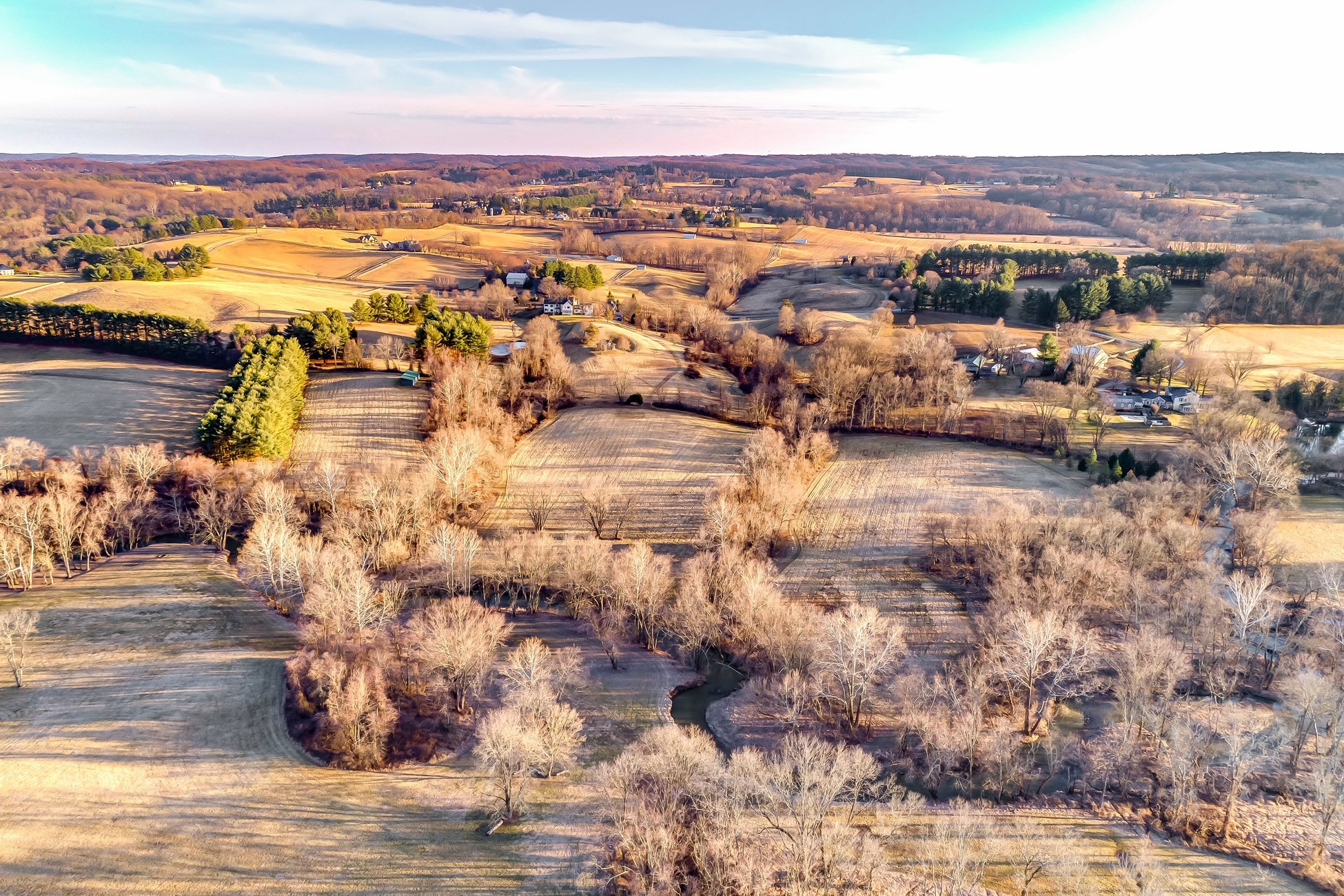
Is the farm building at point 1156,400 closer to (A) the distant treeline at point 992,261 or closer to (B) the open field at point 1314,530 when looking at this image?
(B) the open field at point 1314,530

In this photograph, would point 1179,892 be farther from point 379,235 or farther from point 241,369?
point 379,235

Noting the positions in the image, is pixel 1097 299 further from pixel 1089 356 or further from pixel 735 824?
pixel 735 824

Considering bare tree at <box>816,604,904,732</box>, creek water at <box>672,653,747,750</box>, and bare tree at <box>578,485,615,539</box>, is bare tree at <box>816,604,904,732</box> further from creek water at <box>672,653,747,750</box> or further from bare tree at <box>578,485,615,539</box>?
Result: bare tree at <box>578,485,615,539</box>

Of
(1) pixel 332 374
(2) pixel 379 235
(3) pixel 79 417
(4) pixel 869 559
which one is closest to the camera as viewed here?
(4) pixel 869 559

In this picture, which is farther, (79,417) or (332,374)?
(332,374)

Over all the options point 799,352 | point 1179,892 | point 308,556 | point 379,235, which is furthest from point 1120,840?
point 379,235

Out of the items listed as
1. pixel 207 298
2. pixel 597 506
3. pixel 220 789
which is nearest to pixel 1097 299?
pixel 597 506
